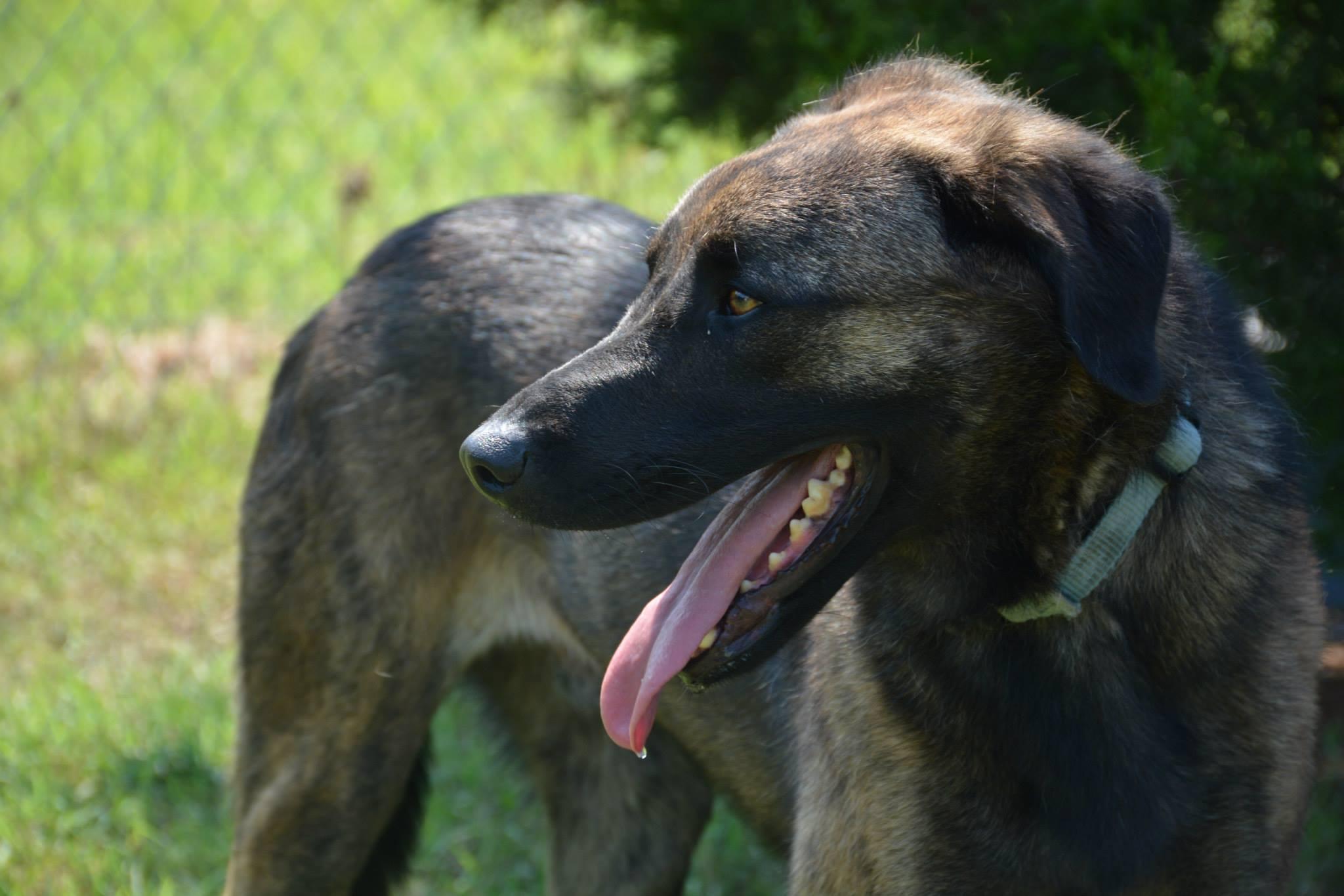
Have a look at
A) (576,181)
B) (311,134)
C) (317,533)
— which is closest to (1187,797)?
(317,533)

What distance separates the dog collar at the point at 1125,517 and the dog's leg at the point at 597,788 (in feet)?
5.14

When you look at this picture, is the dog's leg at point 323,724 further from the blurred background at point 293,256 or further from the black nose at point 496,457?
the black nose at point 496,457

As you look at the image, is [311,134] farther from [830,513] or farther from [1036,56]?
[830,513]

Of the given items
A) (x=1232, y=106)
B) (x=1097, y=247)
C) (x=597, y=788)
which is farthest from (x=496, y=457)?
(x=1232, y=106)

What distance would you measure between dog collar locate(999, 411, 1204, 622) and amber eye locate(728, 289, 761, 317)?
0.66 m

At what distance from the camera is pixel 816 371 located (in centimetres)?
227

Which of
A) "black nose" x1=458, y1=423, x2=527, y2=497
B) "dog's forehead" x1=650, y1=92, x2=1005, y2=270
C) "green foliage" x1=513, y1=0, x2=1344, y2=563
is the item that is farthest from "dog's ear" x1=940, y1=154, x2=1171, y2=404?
"green foliage" x1=513, y1=0, x2=1344, y2=563

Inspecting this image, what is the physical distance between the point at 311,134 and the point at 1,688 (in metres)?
5.55

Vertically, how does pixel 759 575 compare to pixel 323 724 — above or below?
above

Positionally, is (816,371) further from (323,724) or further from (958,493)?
(323,724)

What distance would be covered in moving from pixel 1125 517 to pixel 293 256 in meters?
6.44

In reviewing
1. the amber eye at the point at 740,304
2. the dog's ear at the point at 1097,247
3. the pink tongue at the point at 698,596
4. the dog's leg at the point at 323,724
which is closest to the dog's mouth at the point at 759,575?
the pink tongue at the point at 698,596

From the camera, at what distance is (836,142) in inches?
97.1

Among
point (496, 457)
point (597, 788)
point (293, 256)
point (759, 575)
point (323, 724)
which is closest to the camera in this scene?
point (496, 457)
